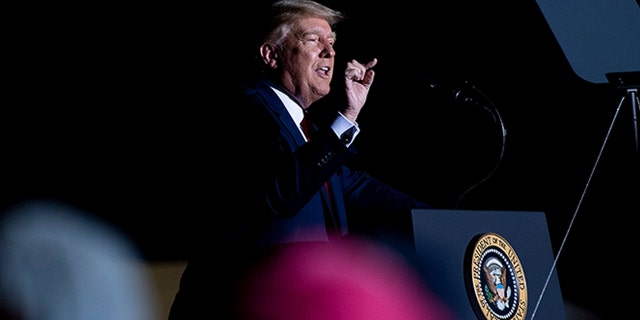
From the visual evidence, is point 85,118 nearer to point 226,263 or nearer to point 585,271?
point 226,263

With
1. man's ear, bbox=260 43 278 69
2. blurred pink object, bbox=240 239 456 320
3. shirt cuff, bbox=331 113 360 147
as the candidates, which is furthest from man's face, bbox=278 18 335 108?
blurred pink object, bbox=240 239 456 320

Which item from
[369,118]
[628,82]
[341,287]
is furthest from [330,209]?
[369,118]

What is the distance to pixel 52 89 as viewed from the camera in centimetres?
190

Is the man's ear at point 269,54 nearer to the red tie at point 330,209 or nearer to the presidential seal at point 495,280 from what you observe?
the red tie at point 330,209

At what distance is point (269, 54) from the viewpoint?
67.9 inches

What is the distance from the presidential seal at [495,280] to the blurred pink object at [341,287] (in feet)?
0.27

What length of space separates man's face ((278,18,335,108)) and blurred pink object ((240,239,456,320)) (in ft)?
1.51

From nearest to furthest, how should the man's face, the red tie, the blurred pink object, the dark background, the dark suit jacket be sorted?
the blurred pink object < the dark suit jacket < the red tie < the man's face < the dark background

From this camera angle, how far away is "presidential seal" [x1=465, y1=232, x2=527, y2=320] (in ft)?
3.99

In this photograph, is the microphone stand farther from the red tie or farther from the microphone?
the red tie

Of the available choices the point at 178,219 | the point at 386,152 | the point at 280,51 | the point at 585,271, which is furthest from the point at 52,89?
the point at 585,271

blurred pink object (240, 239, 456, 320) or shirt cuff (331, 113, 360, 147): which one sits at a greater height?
A: shirt cuff (331, 113, 360, 147)

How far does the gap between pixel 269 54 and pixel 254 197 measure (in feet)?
1.56

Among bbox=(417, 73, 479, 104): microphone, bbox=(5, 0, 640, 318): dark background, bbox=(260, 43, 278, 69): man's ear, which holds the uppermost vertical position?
bbox=(417, 73, 479, 104): microphone
